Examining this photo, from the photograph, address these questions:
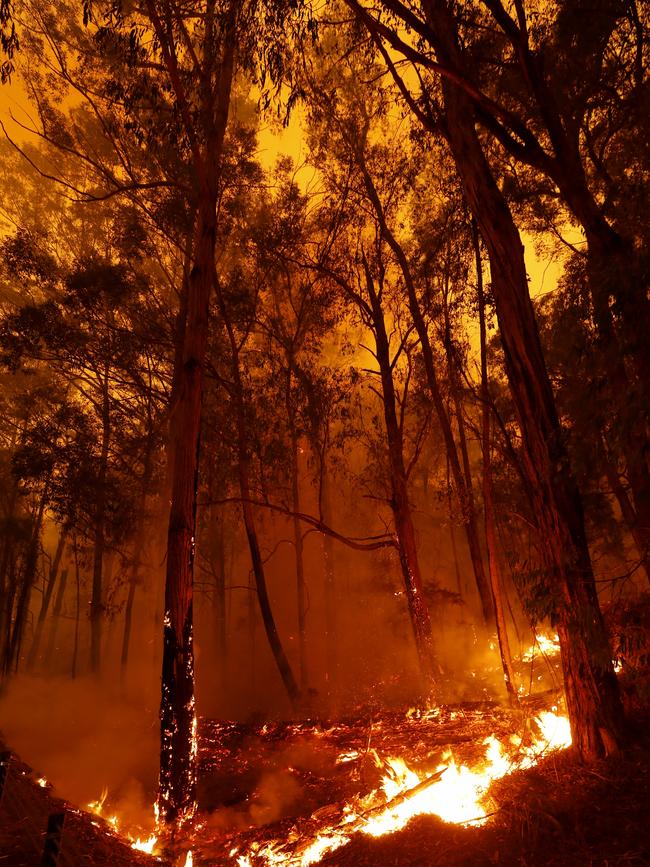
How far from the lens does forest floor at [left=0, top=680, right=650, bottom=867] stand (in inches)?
135

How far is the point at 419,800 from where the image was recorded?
4.51m

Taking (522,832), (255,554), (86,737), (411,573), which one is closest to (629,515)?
(411,573)

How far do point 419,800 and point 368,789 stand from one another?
730 millimetres

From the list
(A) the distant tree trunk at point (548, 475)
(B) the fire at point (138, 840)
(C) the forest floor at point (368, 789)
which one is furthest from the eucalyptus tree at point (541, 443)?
(B) the fire at point (138, 840)

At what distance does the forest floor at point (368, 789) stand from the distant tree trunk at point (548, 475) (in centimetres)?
38

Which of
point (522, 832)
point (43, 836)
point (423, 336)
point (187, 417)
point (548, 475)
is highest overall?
point (423, 336)

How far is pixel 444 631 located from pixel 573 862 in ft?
44.0

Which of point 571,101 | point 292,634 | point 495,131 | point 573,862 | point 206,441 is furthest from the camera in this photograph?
point 292,634

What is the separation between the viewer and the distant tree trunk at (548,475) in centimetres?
419

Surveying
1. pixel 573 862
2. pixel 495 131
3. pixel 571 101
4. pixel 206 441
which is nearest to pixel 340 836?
pixel 573 862

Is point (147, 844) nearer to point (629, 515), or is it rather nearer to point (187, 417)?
point (187, 417)

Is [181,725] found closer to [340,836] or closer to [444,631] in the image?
[340,836]

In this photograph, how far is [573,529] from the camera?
4328mm

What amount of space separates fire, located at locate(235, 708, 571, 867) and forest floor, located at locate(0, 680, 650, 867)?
3.1 inches
